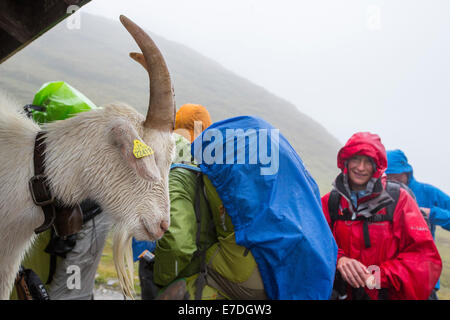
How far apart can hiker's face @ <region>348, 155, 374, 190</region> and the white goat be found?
3.16 m

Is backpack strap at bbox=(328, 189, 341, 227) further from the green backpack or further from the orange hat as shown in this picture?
the green backpack

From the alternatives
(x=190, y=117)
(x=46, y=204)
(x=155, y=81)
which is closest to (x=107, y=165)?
(x=46, y=204)

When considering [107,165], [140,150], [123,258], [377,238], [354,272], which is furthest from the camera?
[377,238]

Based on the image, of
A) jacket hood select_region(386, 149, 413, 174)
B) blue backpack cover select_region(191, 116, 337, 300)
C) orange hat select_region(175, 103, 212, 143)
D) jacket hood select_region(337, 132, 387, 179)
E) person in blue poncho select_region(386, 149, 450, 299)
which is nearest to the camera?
blue backpack cover select_region(191, 116, 337, 300)

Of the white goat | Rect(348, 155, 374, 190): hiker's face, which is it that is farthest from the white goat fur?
Rect(348, 155, 374, 190): hiker's face

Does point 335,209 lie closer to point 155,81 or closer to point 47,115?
point 155,81

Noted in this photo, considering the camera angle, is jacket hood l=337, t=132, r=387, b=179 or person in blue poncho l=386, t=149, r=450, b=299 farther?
person in blue poncho l=386, t=149, r=450, b=299

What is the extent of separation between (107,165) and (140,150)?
13.1 inches

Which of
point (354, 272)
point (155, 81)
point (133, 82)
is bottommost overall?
point (354, 272)

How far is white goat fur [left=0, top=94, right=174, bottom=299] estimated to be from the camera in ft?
7.24

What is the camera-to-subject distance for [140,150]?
2115 mm

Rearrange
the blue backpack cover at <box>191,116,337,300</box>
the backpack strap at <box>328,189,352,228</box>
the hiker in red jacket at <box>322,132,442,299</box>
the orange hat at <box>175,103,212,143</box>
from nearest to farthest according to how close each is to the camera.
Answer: the blue backpack cover at <box>191,116,337,300</box> → the hiker in red jacket at <box>322,132,442,299</box> → the backpack strap at <box>328,189,352,228</box> → the orange hat at <box>175,103,212,143</box>
